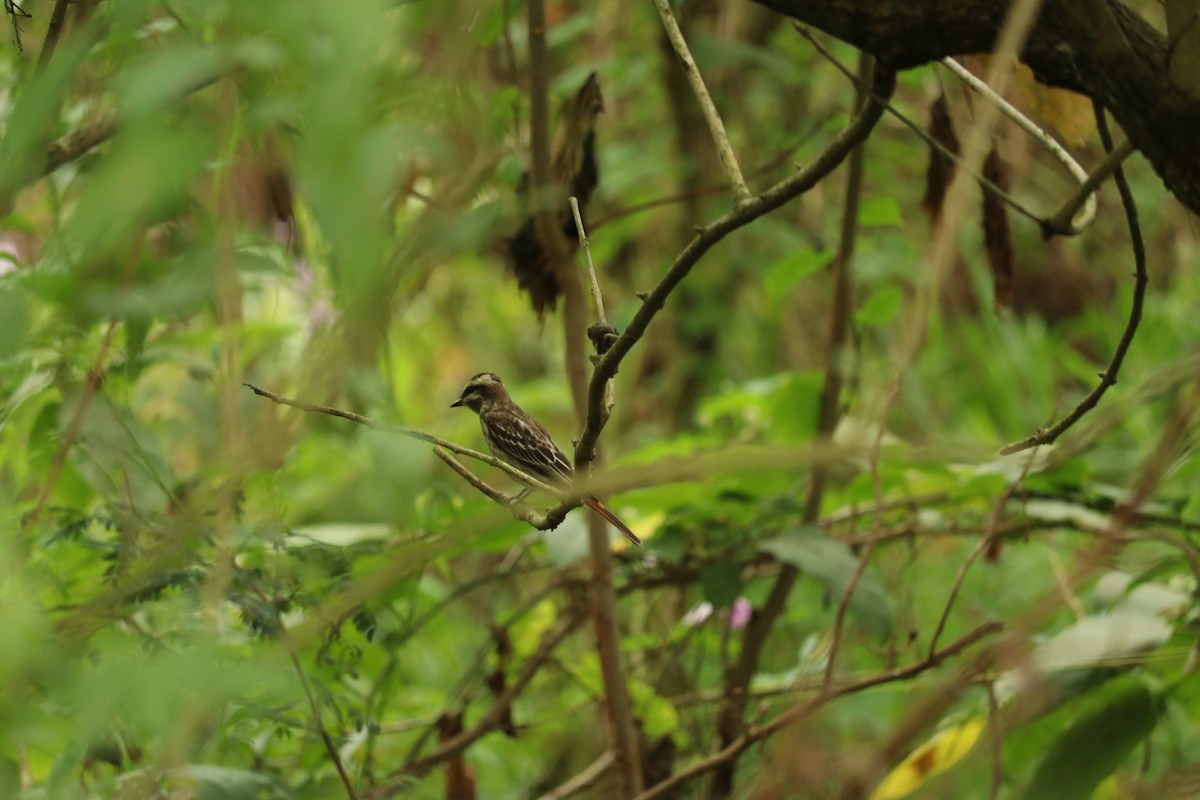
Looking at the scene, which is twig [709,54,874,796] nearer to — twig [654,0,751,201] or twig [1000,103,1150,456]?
twig [1000,103,1150,456]

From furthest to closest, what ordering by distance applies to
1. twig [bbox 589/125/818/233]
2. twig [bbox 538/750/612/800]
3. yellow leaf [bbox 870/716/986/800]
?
twig [bbox 538/750/612/800]
yellow leaf [bbox 870/716/986/800]
twig [bbox 589/125/818/233]

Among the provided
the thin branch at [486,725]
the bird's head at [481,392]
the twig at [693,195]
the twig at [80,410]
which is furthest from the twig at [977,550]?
the twig at [80,410]

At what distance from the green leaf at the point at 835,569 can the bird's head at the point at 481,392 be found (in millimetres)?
1147

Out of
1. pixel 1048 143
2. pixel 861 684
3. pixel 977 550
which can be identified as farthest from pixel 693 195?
pixel 861 684

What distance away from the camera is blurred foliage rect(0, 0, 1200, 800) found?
4.80 feet

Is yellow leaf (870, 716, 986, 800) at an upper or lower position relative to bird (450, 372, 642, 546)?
lower

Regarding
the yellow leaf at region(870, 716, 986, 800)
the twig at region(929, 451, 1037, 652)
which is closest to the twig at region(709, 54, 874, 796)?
the yellow leaf at region(870, 716, 986, 800)

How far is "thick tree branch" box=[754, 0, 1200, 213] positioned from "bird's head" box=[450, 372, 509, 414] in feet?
6.08

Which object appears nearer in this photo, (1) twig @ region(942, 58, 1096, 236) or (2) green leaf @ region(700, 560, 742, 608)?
(1) twig @ region(942, 58, 1096, 236)

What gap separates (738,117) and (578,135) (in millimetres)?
3560

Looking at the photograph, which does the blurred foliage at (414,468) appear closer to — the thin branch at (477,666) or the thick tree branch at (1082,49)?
the thin branch at (477,666)

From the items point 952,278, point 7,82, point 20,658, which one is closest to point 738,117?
point 952,278

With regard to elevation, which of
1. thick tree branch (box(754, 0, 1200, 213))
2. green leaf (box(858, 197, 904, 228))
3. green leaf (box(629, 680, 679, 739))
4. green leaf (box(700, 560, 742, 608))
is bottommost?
green leaf (box(629, 680, 679, 739))

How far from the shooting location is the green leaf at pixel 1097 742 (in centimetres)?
280
